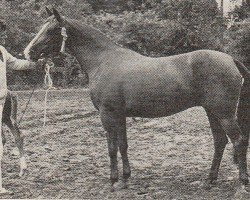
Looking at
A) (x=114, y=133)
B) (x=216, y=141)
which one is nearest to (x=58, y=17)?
(x=114, y=133)

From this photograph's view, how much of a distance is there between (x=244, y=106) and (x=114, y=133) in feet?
5.63

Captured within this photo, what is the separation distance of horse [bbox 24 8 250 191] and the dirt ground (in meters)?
0.38

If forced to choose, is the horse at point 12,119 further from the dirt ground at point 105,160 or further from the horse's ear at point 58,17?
the horse's ear at point 58,17

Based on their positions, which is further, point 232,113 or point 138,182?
point 138,182

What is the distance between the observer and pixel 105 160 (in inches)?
344

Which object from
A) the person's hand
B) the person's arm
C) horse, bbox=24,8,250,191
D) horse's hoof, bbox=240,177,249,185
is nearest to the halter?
horse, bbox=24,8,250,191

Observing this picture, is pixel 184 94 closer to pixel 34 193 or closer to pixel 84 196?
pixel 84 196

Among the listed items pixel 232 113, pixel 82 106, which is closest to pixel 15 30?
pixel 82 106

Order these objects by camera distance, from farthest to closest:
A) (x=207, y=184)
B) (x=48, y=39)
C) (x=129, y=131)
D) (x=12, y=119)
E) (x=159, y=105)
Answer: (x=129, y=131)
(x=12, y=119)
(x=48, y=39)
(x=207, y=184)
(x=159, y=105)

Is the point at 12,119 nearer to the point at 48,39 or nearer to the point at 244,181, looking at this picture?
the point at 48,39

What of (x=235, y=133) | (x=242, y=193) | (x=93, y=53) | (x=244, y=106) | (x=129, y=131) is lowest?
(x=129, y=131)

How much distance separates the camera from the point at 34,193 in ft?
22.5

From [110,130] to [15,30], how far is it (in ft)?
39.3

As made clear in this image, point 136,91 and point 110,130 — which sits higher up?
point 136,91
